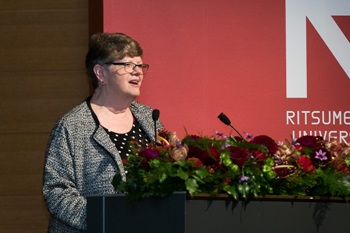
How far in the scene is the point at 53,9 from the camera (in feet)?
16.4

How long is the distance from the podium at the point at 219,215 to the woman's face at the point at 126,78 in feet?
3.19

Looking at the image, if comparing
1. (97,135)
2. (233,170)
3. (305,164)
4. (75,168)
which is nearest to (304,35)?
(97,135)

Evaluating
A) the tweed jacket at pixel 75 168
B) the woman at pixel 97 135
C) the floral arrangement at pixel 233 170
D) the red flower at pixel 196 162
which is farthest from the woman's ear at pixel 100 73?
the red flower at pixel 196 162

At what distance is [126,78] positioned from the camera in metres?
3.43

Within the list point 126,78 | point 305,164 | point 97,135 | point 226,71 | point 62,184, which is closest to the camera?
Result: point 305,164

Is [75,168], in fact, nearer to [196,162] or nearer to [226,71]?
[196,162]

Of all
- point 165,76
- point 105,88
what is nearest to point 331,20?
point 165,76

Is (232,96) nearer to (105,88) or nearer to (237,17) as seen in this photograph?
(237,17)

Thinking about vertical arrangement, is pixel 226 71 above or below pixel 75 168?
above

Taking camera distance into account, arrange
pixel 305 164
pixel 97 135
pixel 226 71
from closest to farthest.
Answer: pixel 305 164, pixel 97 135, pixel 226 71

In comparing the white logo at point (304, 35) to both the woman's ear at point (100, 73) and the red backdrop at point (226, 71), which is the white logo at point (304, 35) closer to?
the red backdrop at point (226, 71)

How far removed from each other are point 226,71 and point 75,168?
1.40 metres

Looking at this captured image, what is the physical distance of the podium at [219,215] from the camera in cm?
242

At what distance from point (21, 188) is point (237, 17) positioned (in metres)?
1.60
